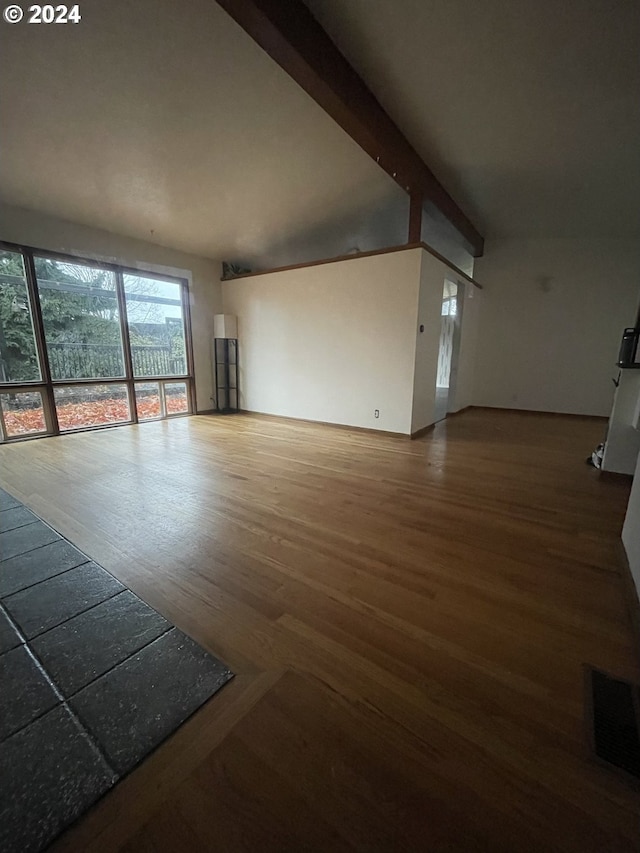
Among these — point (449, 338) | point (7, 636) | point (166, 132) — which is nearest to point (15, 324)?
point (166, 132)

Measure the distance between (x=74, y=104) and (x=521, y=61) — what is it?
126 inches

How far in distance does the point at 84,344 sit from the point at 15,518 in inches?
126

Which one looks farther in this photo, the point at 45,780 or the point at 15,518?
the point at 15,518

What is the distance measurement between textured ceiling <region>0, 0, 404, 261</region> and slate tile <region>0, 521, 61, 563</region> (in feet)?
9.64

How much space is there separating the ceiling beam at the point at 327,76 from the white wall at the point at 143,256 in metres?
3.63

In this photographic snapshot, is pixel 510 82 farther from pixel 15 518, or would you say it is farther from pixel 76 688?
pixel 15 518

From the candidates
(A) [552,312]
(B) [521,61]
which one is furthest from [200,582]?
(A) [552,312]

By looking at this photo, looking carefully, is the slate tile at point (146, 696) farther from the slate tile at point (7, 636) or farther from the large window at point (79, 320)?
the large window at point (79, 320)

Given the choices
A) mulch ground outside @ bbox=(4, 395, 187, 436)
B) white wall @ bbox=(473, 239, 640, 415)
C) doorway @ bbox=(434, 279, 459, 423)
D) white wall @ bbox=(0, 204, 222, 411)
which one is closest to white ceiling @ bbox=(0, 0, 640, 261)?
white wall @ bbox=(0, 204, 222, 411)

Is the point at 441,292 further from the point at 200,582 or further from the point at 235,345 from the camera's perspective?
the point at 200,582

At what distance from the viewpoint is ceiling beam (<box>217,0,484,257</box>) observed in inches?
72.8

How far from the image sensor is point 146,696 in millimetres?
1054

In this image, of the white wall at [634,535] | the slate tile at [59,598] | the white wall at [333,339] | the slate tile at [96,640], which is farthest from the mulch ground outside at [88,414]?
the white wall at [634,535]

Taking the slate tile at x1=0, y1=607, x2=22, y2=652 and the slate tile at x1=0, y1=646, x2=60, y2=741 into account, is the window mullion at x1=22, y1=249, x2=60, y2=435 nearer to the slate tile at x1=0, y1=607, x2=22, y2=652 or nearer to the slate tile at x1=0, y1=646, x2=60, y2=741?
the slate tile at x1=0, y1=607, x2=22, y2=652
